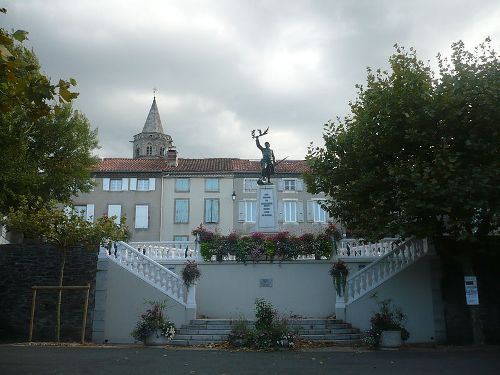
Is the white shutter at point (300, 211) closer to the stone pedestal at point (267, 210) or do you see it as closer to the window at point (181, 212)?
the window at point (181, 212)


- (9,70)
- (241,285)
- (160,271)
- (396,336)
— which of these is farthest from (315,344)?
(9,70)

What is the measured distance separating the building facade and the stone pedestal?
23526 mm

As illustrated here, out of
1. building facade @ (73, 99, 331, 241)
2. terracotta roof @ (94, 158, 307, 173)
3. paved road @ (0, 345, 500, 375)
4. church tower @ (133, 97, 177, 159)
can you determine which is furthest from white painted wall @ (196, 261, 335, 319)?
church tower @ (133, 97, 177, 159)

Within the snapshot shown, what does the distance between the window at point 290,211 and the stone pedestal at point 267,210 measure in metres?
24.7

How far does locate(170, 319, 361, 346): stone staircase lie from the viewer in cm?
1459

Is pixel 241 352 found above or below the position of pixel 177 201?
below

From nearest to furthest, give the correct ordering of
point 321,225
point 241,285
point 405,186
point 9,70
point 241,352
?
point 9,70 → point 241,352 → point 405,186 → point 241,285 → point 321,225

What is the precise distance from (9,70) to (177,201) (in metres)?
38.6

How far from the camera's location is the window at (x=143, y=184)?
45344 millimetres

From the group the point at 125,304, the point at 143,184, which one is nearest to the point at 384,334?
the point at 125,304

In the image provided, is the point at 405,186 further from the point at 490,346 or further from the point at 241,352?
the point at 241,352

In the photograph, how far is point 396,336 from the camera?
14.0 metres

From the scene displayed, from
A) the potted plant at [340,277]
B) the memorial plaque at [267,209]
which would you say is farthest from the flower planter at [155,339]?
the memorial plaque at [267,209]

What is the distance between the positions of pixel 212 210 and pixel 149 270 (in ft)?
93.1
